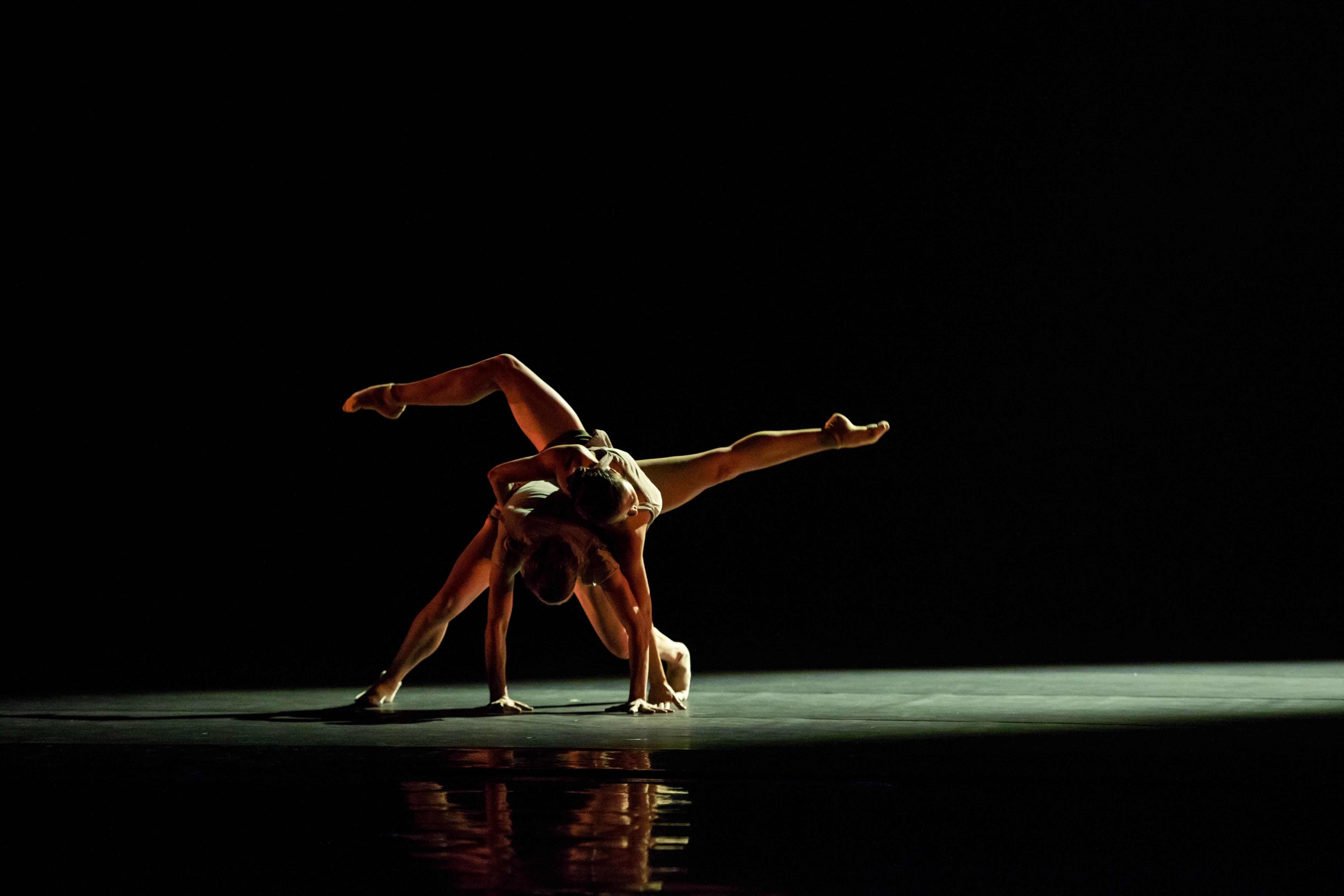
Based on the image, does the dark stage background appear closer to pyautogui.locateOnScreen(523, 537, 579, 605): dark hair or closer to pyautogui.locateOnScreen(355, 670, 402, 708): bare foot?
pyautogui.locateOnScreen(355, 670, 402, 708): bare foot

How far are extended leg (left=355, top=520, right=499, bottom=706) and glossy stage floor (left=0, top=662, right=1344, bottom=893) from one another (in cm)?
19

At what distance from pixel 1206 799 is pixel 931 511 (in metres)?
5.12

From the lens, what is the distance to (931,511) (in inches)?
296

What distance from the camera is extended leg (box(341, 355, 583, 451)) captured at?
176 inches

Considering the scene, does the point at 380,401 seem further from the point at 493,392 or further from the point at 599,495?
the point at 599,495

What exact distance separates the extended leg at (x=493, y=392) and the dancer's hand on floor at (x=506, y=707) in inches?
33.3

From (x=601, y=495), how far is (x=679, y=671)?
2.45 feet

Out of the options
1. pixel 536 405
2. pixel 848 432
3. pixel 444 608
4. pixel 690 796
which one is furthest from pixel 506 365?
pixel 690 796

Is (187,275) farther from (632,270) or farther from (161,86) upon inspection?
(632,270)

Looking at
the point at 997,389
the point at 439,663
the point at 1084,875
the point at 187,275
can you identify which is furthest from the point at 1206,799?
the point at 187,275

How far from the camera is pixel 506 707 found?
3994mm

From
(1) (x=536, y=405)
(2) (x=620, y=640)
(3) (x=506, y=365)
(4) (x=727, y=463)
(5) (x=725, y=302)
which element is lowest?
(2) (x=620, y=640)

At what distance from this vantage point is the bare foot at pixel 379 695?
4164 millimetres

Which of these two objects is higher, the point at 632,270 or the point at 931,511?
the point at 632,270
